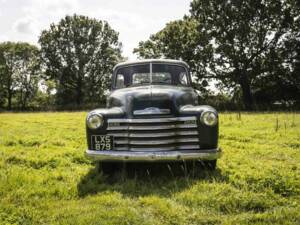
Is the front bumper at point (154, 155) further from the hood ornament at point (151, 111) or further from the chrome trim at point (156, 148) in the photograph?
the hood ornament at point (151, 111)

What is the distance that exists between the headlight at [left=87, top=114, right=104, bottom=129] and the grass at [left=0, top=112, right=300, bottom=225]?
858mm

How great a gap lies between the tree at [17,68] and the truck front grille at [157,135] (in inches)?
1786

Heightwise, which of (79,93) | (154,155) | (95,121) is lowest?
(154,155)

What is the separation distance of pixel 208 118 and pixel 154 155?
45.1 inches

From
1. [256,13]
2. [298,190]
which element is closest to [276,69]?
[256,13]

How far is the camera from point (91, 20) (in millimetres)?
44594

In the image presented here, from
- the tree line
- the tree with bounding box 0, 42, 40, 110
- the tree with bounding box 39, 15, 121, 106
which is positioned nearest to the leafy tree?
the tree line

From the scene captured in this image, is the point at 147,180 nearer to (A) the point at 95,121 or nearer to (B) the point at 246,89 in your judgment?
(A) the point at 95,121

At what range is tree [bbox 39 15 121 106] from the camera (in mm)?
43750

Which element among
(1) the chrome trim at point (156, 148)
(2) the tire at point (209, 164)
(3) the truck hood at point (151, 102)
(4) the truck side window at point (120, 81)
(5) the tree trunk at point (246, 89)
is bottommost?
(2) the tire at point (209, 164)

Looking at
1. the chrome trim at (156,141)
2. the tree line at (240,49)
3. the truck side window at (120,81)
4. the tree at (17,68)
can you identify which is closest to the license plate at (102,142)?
the chrome trim at (156,141)

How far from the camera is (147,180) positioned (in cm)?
611

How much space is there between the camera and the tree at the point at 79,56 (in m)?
43.8

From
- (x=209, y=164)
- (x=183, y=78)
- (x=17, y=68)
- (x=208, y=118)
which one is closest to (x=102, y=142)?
(x=208, y=118)
